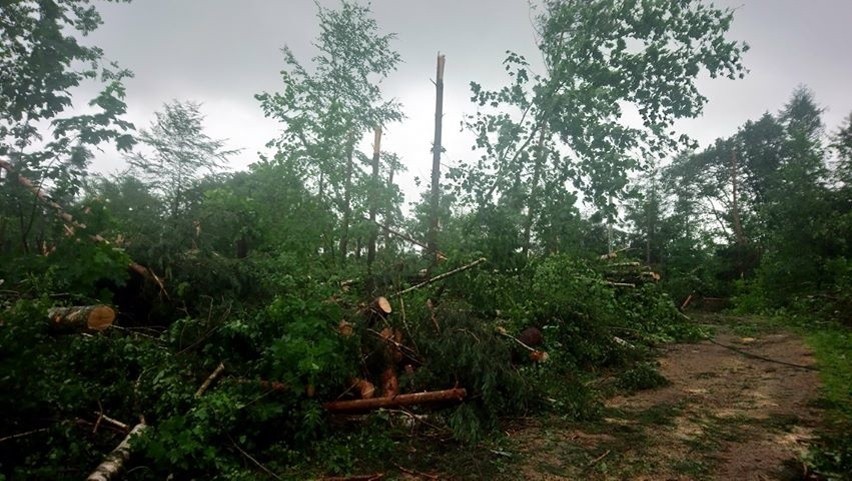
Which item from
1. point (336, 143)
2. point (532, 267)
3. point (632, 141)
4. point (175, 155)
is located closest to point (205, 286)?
point (532, 267)

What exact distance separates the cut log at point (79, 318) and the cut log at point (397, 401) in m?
2.65

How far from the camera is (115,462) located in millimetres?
2990

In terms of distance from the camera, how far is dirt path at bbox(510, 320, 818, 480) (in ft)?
11.5

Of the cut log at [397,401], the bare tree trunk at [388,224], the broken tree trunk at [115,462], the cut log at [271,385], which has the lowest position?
the broken tree trunk at [115,462]

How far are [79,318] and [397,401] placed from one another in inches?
138

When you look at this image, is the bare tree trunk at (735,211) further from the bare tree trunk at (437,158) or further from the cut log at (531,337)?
the cut log at (531,337)

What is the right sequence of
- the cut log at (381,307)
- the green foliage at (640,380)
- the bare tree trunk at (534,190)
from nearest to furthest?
the cut log at (381,307) → the green foliage at (640,380) → the bare tree trunk at (534,190)

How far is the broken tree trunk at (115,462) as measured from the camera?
282 centimetres

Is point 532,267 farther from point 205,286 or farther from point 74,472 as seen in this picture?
point 74,472

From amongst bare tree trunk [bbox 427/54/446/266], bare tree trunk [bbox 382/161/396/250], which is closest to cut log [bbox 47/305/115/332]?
bare tree trunk [bbox 382/161/396/250]

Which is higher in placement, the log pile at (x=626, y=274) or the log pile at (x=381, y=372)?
the log pile at (x=626, y=274)

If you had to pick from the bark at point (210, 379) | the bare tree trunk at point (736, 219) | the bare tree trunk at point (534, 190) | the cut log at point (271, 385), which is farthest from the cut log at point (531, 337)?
the bare tree trunk at point (736, 219)

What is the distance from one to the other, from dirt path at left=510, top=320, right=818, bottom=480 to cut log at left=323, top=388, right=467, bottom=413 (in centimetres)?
76

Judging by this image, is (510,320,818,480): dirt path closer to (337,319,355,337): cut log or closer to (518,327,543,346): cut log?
(518,327,543,346): cut log
